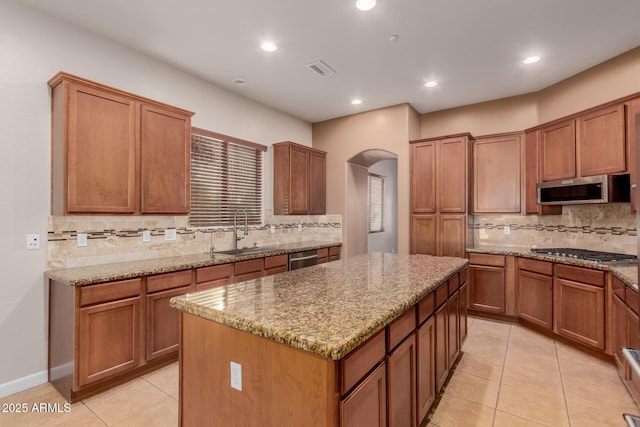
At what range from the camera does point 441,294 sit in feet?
7.51

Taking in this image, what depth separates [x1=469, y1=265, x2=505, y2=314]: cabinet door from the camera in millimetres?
4020

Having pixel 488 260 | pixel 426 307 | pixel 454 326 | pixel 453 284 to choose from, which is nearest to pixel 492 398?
pixel 454 326

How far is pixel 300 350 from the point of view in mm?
1183

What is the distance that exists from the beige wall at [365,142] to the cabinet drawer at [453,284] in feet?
6.50

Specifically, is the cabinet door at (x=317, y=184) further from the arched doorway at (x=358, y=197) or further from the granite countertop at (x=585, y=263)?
the granite countertop at (x=585, y=263)

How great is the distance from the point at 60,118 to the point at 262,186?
2.55 meters

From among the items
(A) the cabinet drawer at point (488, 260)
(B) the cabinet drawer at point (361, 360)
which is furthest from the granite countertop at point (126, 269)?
(A) the cabinet drawer at point (488, 260)

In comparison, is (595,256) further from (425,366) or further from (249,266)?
(249,266)

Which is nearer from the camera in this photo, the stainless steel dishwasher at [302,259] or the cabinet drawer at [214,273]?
the cabinet drawer at [214,273]

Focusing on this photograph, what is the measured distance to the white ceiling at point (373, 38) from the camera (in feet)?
8.34

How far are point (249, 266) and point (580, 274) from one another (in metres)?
3.38

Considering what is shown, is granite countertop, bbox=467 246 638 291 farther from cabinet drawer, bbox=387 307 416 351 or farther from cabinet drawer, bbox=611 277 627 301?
cabinet drawer, bbox=387 307 416 351

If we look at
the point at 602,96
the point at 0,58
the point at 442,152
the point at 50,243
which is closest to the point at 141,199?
the point at 50,243

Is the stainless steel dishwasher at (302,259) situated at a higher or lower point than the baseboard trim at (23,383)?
higher
